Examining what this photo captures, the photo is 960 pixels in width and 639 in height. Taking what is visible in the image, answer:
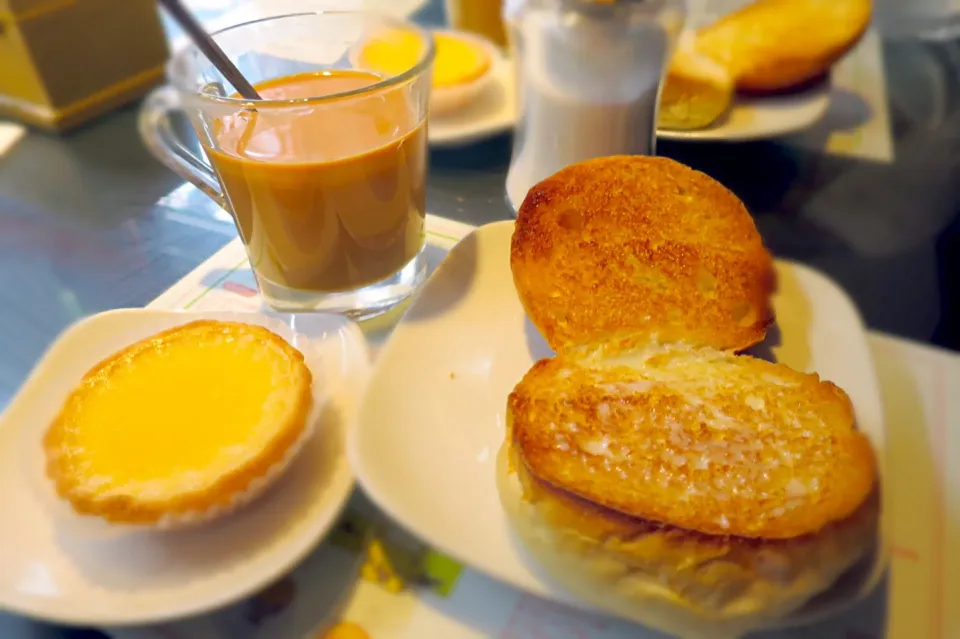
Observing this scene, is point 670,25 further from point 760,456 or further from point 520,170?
point 760,456

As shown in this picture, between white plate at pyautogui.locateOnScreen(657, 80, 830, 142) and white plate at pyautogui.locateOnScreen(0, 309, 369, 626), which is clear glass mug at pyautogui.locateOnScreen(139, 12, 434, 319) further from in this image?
white plate at pyautogui.locateOnScreen(657, 80, 830, 142)

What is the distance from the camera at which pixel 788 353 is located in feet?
1.88

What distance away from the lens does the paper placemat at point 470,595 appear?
424 millimetres

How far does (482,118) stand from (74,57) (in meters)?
0.70

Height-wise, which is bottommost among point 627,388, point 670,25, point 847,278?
point 847,278

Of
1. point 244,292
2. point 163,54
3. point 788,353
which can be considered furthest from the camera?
point 163,54

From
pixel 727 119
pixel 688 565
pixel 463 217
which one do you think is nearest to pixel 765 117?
pixel 727 119

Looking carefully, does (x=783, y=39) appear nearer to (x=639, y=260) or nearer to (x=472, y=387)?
(x=639, y=260)

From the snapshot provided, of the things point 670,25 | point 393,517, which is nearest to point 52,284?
point 393,517

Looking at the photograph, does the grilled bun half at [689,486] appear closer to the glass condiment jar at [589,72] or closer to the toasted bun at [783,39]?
the glass condiment jar at [589,72]

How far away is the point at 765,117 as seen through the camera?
0.94 metres

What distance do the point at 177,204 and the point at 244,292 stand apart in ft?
1.06

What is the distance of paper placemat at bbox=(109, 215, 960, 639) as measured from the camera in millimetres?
424

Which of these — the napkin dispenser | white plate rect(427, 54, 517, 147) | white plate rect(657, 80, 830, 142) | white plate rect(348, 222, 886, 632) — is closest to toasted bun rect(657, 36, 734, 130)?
white plate rect(657, 80, 830, 142)
